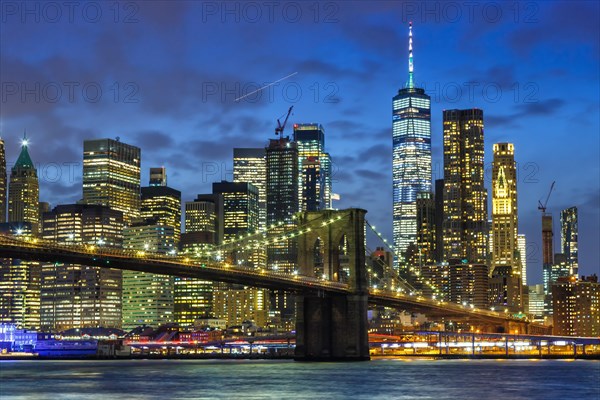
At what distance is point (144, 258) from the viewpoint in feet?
280

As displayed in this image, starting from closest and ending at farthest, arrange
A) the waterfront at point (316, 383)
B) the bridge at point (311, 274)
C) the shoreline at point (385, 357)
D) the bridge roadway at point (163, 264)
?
the waterfront at point (316, 383)
the bridge roadway at point (163, 264)
the bridge at point (311, 274)
the shoreline at point (385, 357)

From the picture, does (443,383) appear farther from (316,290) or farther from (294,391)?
(316,290)

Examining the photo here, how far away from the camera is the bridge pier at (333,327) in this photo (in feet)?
310

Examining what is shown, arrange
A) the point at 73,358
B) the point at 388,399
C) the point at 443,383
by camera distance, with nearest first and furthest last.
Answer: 1. the point at 388,399
2. the point at 443,383
3. the point at 73,358

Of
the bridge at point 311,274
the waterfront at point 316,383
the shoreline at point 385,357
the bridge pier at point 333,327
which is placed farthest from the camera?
the shoreline at point 385,357

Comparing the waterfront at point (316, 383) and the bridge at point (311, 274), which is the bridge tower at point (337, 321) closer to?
the bridge at point (311, 274)

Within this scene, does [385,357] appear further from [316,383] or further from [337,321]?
[316,383]

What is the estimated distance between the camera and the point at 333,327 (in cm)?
9562

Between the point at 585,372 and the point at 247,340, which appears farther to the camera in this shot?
the point at 247,340

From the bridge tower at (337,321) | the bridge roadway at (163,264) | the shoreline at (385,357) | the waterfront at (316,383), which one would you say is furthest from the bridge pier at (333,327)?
the shoreline at (385,357)

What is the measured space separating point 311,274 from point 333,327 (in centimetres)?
811

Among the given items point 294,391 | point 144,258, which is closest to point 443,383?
point 294,391

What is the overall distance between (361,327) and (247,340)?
6222 centimetres

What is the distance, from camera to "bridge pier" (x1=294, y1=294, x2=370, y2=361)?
94.4m
